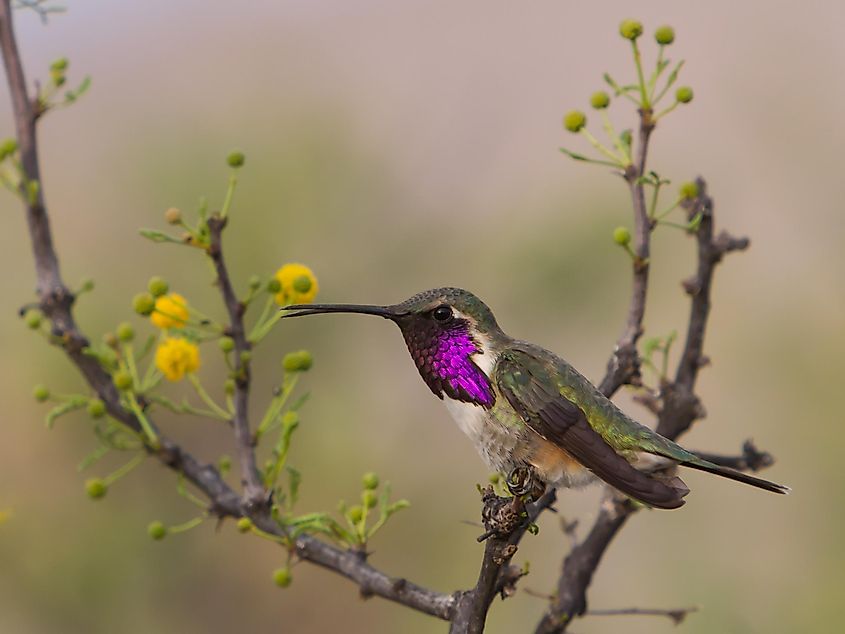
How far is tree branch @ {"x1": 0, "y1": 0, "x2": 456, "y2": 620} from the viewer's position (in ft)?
9.52

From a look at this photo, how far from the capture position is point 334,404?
8578 millimetres

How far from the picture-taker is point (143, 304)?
2793 mm

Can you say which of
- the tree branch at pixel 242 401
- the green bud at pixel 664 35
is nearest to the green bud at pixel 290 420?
the tree branch at pixel 242 401

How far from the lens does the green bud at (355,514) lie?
2871mm

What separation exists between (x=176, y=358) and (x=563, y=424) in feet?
4.17

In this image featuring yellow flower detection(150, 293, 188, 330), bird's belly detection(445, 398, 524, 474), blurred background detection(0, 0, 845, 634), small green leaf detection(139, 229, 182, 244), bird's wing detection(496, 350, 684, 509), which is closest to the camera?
bird's wing detection(496, 350, 684, 509)

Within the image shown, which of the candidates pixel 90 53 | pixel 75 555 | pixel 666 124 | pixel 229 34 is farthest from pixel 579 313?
pixel 90 53

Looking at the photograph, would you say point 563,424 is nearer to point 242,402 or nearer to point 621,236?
point 621,236

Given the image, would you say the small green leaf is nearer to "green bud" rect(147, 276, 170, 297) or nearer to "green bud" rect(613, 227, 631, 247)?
"green bud" rect(147, 276, 170, 297)

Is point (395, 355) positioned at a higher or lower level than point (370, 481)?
higher

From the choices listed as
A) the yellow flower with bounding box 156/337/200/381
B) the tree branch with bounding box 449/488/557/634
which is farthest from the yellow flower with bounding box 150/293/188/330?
the tree branch with bounding box 449/488/557/634

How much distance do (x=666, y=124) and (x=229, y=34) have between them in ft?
35.2

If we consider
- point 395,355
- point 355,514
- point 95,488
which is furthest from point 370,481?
point 395,355

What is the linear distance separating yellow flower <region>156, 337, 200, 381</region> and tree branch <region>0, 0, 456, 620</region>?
206mm
